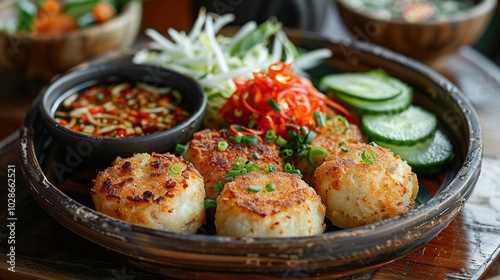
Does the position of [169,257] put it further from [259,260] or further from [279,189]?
[279,189]

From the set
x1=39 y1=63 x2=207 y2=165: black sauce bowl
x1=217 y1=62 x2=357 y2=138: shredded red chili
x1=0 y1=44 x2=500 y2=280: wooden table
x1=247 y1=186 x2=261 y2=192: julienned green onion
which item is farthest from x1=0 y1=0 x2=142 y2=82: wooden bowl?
x1=247 y1=186 x2=261 y2=192: julienned green onion

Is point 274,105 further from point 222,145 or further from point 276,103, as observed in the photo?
point 222,145

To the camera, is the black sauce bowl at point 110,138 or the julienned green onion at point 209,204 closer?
the julienned green onion at point 209,204

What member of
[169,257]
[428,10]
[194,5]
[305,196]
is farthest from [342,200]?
[428,10]

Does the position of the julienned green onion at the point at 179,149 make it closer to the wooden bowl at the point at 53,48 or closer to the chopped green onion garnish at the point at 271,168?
the chopped green onion garnish at the point at 271,168

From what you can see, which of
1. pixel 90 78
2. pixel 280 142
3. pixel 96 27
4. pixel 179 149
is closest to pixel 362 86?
pixel 280 142

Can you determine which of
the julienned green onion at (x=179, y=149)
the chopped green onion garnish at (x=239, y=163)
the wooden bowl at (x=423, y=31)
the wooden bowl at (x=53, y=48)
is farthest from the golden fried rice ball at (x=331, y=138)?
the wooden bowl at (x=53, y=48)
